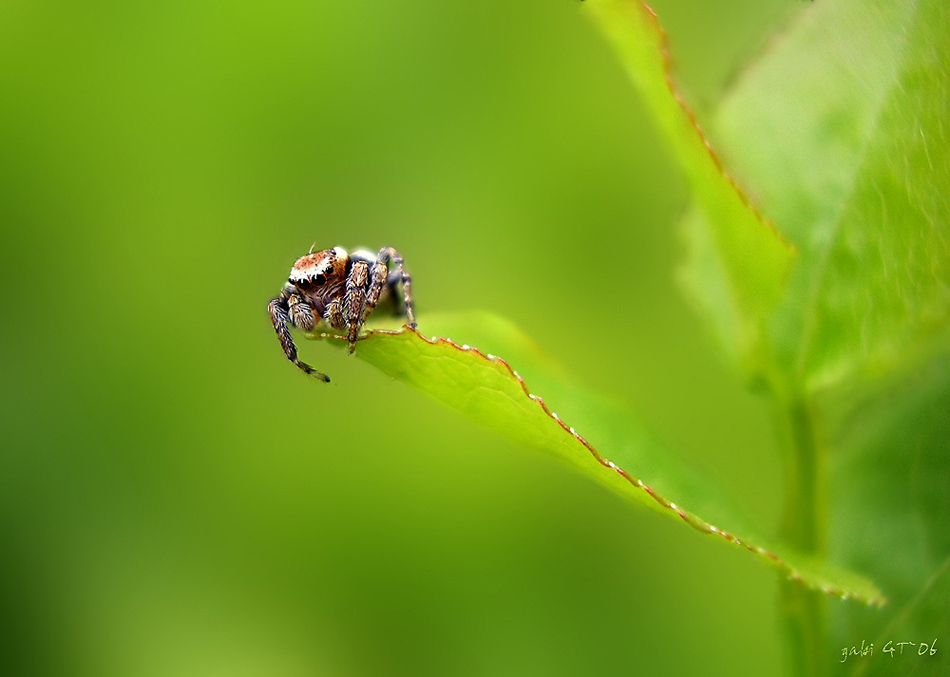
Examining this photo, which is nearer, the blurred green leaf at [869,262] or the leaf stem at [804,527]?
the blurred green leaf at [869,262]

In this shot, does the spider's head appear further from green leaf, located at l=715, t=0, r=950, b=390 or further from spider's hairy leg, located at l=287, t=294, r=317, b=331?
green leaf, located at l=715, t=0, r=950, b=390

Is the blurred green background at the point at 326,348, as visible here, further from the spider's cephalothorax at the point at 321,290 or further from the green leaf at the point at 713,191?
the green leaf at the point at 713,191

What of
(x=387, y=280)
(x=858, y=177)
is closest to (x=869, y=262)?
(x=858, y=177)

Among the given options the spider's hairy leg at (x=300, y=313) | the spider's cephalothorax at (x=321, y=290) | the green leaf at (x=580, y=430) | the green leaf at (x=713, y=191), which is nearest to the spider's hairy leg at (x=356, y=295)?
the spider's cephalothorax at (x=321, y=290)

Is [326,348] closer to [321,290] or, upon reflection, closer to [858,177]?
[321,290]

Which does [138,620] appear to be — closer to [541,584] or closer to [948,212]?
[541,584]

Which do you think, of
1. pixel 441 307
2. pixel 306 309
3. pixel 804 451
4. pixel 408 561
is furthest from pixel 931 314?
pixel 441 307
